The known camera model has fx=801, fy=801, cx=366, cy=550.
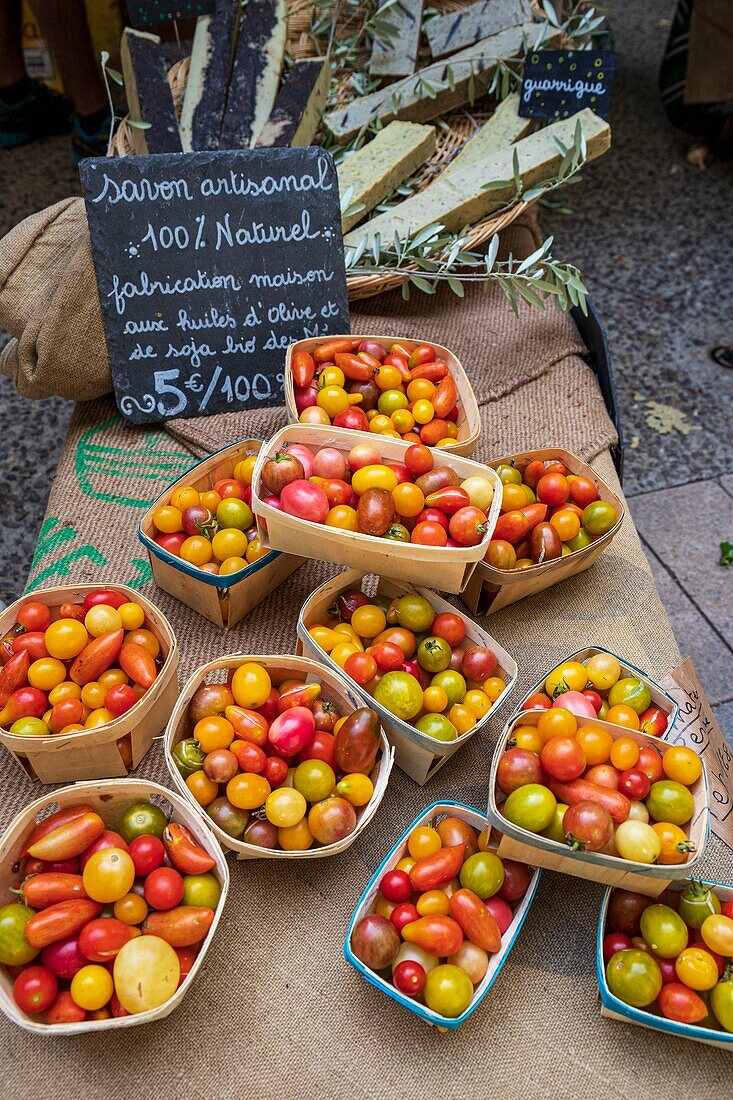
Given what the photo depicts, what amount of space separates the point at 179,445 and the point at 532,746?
3.80 ft

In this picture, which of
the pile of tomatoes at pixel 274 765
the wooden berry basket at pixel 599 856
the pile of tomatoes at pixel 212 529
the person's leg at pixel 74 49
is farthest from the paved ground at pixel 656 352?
the pile of tomatoes at pixel 274 765

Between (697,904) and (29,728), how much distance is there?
105cm

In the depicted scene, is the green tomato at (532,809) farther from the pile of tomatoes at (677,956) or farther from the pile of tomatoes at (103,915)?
the pile of tomatoes at (103,915)

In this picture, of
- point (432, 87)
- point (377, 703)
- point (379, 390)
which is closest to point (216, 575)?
point (377, 703)

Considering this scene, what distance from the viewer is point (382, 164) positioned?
235 centimetres

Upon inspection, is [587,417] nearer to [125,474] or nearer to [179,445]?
[179,445]

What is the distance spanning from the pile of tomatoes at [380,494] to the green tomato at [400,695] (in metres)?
0.23

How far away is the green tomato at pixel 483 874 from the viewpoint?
117cm

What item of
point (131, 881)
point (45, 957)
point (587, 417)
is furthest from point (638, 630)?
point (45, 957)

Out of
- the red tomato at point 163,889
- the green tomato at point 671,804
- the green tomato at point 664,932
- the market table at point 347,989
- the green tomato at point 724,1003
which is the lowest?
the market table at point 347,989

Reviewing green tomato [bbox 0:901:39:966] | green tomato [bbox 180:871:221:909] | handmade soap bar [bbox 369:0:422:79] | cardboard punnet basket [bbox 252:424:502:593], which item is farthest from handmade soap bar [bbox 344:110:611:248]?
green tomato [bbox 0:901:39:966]

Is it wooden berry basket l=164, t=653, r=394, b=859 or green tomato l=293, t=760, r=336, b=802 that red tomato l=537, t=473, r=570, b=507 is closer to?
wooden berry basket l=164, t=653, r=394, b=859

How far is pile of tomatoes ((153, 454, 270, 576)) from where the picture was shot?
1.53 m

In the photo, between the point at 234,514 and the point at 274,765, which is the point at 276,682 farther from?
the point at 234,514
